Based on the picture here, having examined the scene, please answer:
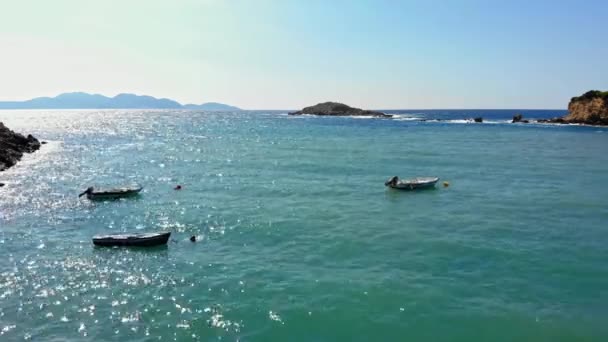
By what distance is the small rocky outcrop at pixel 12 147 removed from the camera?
222 ft

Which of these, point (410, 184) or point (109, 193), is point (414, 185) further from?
point (109, 193)

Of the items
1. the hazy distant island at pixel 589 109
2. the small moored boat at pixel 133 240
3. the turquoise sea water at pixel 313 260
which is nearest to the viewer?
the turquoise sea water at pixel 313 260

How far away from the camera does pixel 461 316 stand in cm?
2145

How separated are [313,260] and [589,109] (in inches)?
5919

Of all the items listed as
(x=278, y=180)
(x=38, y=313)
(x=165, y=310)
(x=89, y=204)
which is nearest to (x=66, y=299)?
(x=38, y=313)

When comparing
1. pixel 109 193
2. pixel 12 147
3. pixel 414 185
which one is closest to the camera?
pixel 109 193

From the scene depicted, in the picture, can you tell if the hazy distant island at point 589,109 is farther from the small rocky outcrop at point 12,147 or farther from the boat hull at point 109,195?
the small rocky outcrop at point 12,147

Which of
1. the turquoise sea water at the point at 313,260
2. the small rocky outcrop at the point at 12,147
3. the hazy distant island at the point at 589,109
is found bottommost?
the turquoise sea water at the point at 313,260

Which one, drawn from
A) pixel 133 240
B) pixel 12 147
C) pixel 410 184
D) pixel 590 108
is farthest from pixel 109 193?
pixel 590 108

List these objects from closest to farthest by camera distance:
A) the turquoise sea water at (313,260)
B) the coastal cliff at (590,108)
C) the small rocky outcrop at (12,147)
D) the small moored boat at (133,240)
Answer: the turquoise sea water at (313,260) → the small moored boat at (133,240) → the small rocky outcrop at (12,147) → the coastal cliff at (590,108)

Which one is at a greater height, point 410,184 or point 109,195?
point 410,184

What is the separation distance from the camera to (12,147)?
255 feet

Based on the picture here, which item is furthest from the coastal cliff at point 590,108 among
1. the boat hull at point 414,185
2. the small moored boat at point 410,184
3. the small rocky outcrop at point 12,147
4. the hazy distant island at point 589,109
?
the small rocky outcrop at point 12,147

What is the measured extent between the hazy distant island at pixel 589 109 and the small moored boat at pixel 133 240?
14810 cm
